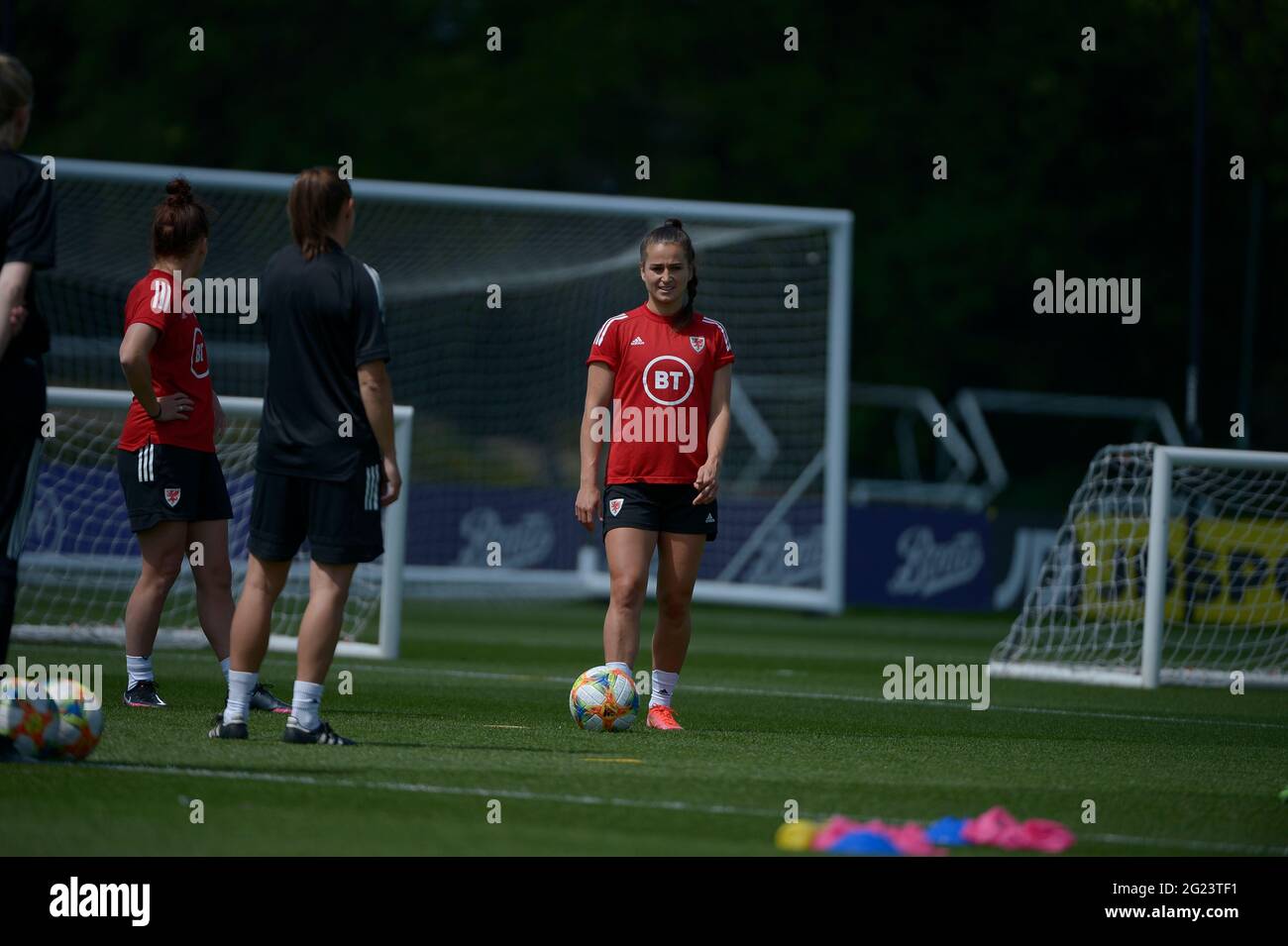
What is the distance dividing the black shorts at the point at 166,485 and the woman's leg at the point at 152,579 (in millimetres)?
55

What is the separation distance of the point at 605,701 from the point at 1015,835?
2.74 metres

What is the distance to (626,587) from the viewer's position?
7.70 meters

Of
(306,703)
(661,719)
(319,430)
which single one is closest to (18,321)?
(319,430)

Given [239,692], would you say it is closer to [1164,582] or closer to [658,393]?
[658,393]

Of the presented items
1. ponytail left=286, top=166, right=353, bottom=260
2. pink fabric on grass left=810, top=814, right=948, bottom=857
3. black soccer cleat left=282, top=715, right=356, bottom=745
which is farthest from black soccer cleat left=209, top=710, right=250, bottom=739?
pink fabric on grass left=810, top=814, right=948, bottom=857

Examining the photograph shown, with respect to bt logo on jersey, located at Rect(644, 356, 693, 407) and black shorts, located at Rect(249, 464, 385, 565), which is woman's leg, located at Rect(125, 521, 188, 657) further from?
bt logo on jersey, located at Rect(644, 356, 693, 407)

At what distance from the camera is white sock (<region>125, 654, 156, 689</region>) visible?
810 cm

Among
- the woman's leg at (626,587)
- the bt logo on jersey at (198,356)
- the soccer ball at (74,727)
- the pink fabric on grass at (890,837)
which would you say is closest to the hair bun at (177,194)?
the bt logo on jersey at (198,356)

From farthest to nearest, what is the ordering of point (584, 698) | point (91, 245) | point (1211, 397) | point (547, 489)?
point (1211, 397)
point (547, 489)
point (91, 245)
point (584, 698)

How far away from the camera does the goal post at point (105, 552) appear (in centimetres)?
1187
